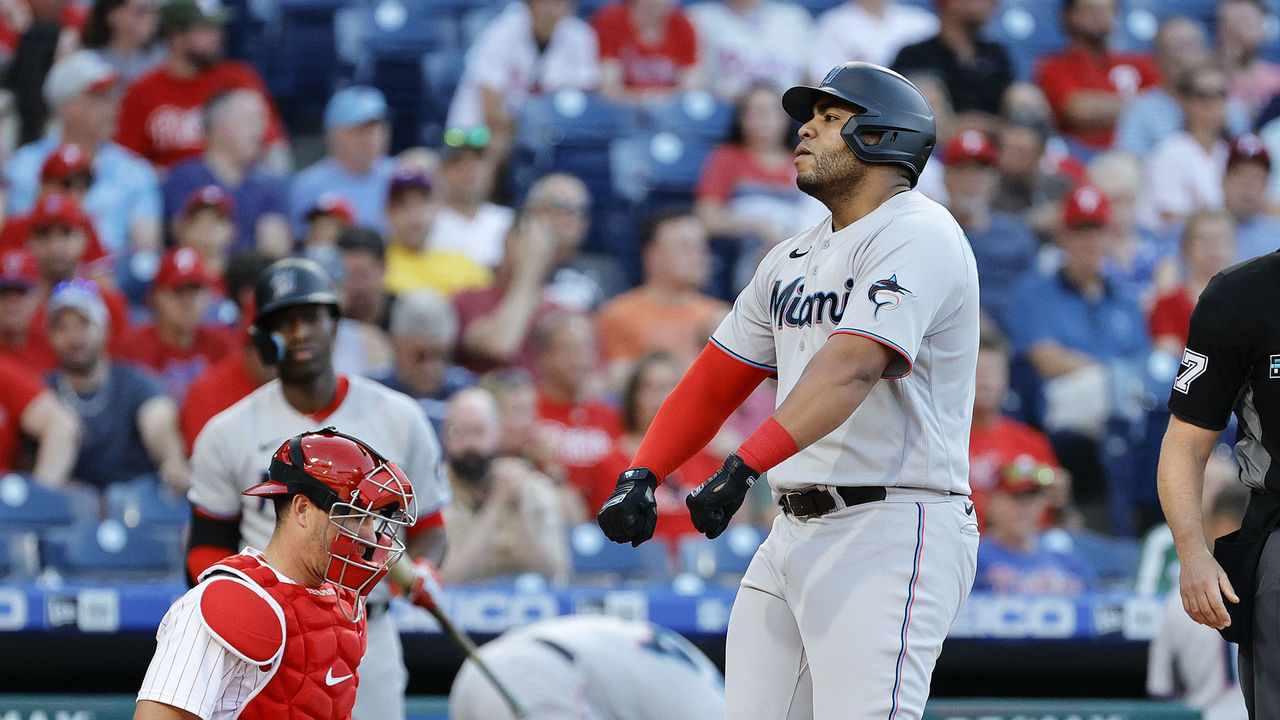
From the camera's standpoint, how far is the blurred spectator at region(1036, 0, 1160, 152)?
1012cm

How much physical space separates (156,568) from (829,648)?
12.5ft

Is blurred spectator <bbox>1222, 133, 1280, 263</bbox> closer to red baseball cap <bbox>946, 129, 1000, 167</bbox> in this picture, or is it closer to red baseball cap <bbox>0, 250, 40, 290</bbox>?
red baseball cap <bbox>946, 129, 1000, 167</bbox>

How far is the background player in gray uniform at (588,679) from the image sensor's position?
15.6 feet

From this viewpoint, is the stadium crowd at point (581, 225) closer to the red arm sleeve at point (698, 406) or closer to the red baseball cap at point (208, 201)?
the red baseball cap at point (208, 201)

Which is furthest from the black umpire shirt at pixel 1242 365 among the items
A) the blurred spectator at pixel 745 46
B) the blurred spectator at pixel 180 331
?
the blurred spectator at pixel 745 46

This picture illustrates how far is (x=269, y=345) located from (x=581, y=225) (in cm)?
425

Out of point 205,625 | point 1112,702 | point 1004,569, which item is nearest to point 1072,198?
point 1004,569

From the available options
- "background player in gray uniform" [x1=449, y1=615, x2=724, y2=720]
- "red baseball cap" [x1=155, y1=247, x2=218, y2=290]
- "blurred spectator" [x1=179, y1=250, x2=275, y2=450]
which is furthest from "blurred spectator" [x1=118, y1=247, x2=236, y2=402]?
"background player in gray uniform" [x1=449, y1=615, x2=724, y2=720]

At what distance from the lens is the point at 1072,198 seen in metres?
8.49

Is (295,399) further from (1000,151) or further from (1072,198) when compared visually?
(1000,151)

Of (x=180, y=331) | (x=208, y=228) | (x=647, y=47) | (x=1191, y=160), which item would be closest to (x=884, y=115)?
(x=180, y=331)

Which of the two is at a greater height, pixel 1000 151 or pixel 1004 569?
pixel 1000 151

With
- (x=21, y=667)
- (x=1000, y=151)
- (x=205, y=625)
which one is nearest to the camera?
(x=205, y=625)

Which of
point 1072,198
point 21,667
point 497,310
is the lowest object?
point 21,667
